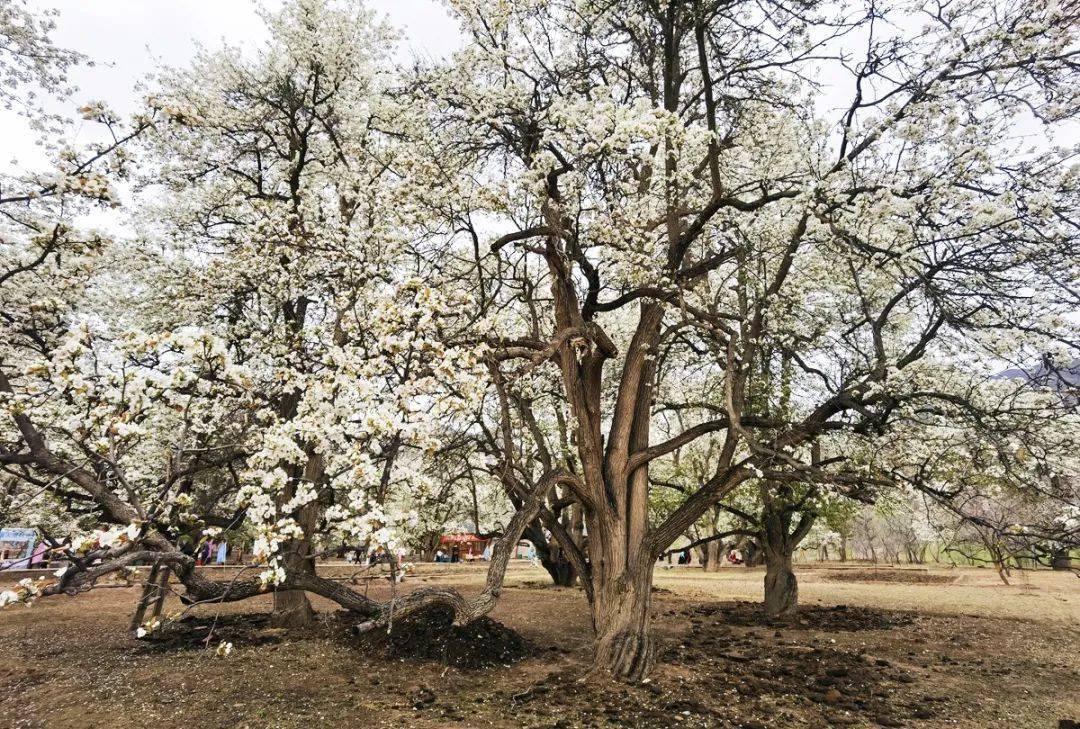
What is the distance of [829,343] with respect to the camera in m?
11.3

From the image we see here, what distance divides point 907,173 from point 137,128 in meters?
9.12

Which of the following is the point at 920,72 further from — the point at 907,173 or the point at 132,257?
the point at 132,257

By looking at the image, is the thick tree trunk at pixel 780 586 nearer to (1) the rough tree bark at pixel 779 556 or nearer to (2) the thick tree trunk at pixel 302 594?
(1) the rough tree bark at pixel 779 556

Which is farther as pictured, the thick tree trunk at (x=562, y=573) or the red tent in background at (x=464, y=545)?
the red tent in background at (x=464, y=545)

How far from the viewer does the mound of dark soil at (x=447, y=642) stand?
9188 mm

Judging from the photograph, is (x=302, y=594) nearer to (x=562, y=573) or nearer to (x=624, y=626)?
(x=624, y=626)

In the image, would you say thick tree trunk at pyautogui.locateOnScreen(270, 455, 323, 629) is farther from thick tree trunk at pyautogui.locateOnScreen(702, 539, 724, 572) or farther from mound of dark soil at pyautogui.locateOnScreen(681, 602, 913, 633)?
thick tree trunk at pyautogui.locateOnScreen(702, 539, 724, 572)

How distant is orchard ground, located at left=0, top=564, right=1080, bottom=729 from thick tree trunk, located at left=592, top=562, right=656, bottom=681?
39 centimetres

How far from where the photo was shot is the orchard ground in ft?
21.9

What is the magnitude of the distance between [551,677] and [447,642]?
7.04 feet

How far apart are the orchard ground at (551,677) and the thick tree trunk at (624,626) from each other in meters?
0.39

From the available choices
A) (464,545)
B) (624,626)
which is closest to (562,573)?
(624,626)

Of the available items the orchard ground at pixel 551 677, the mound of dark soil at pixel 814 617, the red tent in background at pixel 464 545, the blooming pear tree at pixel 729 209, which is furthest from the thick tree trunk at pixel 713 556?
the blooming pear tree at pixel 729 209

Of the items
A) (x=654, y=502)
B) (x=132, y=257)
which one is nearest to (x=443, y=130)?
(x=132, y=257)
